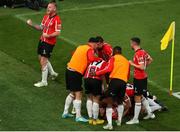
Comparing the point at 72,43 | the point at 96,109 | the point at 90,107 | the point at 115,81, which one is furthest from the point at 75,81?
the point at 72,43

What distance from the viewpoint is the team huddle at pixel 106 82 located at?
1184 cm

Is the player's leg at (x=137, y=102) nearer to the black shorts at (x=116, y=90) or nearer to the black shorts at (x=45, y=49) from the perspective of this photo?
the black shorts at (x=116, y=90)

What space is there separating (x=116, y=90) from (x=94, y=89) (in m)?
0.50

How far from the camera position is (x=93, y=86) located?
11914 mm

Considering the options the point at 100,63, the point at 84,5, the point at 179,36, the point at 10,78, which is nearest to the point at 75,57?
the point at 100,63

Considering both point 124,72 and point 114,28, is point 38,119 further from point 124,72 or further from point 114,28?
point 114,28

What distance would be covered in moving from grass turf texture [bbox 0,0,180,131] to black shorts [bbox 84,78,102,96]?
765 mm

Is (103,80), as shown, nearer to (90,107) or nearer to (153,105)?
(90,107)

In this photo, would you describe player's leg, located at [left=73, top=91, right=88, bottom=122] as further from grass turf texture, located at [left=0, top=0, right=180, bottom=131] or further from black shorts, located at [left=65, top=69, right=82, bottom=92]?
grass turf texture, located at [left=0, top=0, right=180, bottom=131]

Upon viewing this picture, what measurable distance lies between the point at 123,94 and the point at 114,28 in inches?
354

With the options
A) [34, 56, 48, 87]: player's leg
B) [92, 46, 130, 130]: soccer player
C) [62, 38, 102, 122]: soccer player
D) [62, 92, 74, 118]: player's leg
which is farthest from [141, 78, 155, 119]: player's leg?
[34, 56, 48, 87]: player's leg

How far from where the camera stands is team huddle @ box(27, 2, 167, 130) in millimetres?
11844

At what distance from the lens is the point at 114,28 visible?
20.6 metres

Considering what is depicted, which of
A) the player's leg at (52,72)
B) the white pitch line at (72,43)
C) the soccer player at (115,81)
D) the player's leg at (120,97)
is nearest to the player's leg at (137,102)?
the player's leg at (120,97)
